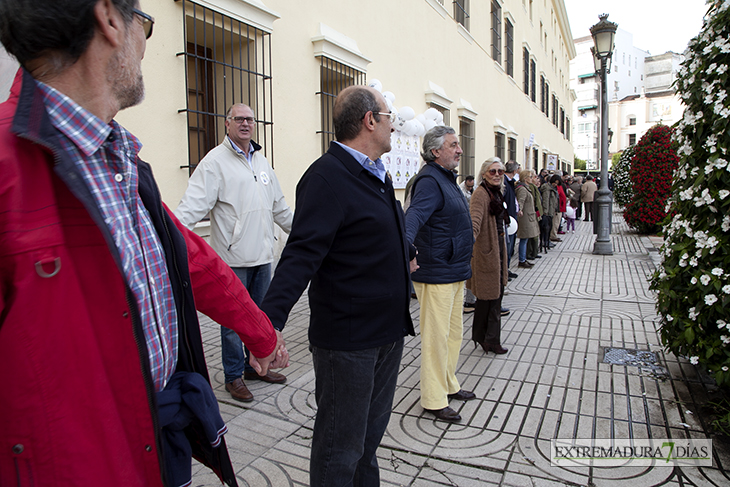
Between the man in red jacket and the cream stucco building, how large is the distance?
13.3 feet

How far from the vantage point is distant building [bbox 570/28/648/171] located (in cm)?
7919

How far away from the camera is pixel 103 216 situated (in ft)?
3.68

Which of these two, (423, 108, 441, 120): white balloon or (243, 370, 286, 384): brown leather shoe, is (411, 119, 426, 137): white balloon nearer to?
(423, 108, 441, 120): white balloon

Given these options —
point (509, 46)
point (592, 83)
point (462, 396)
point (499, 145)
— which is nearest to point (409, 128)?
point (462, 396)

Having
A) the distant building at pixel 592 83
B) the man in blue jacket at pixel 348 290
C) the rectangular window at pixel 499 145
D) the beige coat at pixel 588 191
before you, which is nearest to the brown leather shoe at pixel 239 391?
the man in blue jacket at pixel 348 290

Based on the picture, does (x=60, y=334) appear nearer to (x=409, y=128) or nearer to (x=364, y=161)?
(x=364, y=161)

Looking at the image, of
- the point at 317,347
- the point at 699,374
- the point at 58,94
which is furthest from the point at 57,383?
the point at 699,374

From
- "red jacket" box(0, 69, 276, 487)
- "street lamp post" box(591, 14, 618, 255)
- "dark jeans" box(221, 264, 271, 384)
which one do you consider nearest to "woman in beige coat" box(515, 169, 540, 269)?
"street lamp post" box(591, 14, 618, 255)

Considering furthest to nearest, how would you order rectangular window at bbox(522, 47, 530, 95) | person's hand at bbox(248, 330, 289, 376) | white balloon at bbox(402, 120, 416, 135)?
rectangular window at bbox(522, 47, 530, 95), white balloon at bbox(402, 120, 416, 135), person's hand at bbox(248, 330, 289, 376)

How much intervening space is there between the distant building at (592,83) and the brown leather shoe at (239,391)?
83.7 metres

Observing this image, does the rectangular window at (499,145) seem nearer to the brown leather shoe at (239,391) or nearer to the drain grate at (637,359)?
the drain grate at (637,359)

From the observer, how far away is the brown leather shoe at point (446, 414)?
3408 mm

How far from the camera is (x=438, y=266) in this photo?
11.3 ft

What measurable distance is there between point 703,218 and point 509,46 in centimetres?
1832
